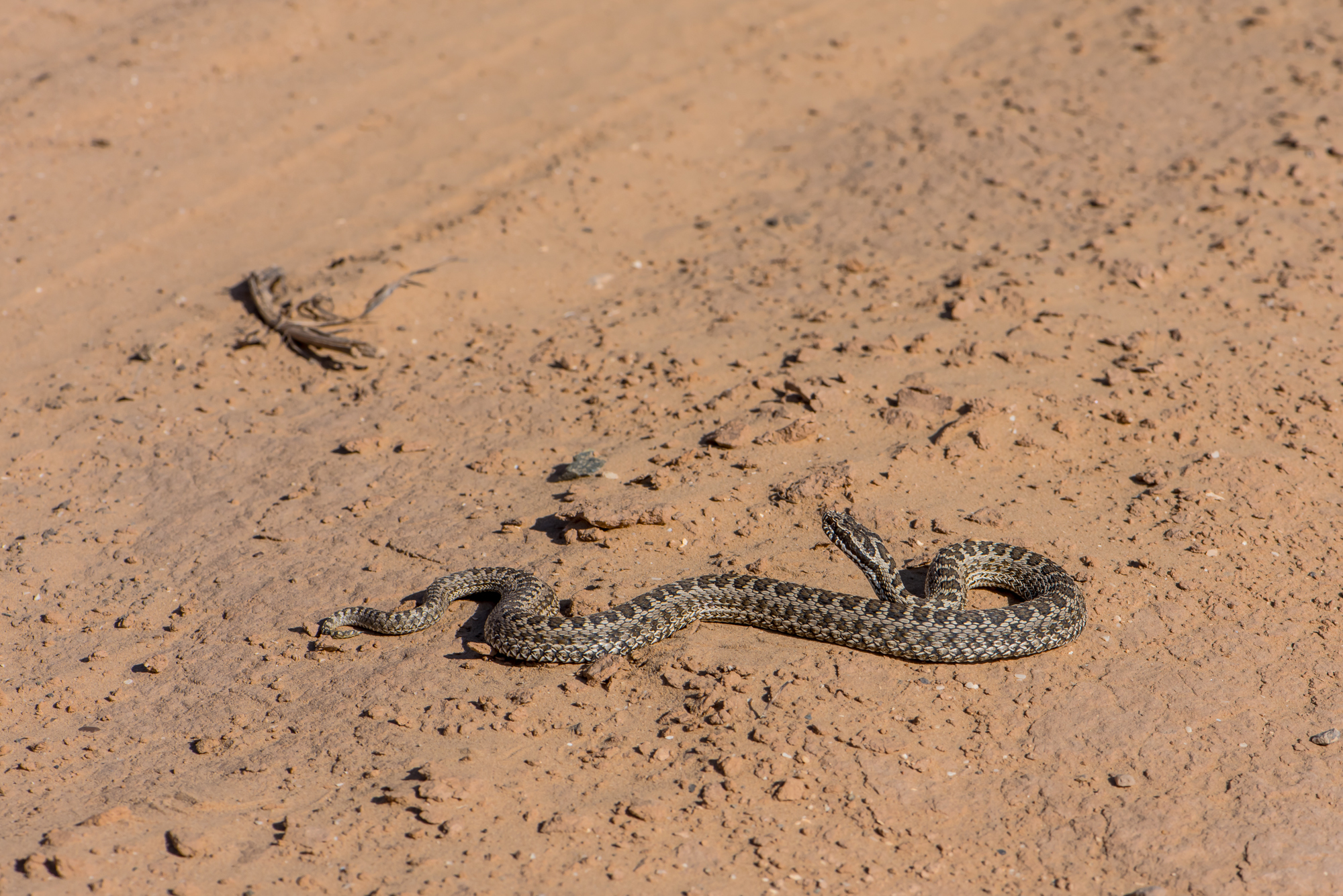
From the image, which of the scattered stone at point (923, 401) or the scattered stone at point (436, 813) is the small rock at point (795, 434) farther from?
the scattered stone at point (436, 813)

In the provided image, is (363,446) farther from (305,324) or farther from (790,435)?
(790,435)

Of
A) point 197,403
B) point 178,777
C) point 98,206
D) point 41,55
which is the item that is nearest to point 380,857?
point 178,777

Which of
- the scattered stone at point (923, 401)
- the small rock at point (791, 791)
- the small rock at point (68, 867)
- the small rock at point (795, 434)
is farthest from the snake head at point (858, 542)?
the small rock at point (68, 867)

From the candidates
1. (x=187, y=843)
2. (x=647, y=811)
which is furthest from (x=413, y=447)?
(x=647, y=811)

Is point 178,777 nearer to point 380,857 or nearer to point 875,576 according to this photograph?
point 380,857

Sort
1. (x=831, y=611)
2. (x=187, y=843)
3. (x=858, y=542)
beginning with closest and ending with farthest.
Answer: (x=187, y=843) < (x=831, y=611) < (x=858, y=542)
